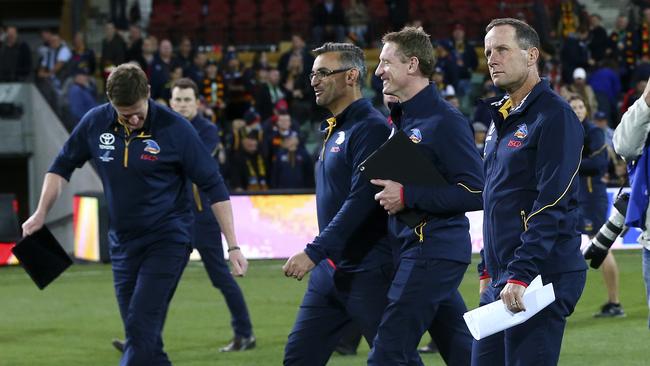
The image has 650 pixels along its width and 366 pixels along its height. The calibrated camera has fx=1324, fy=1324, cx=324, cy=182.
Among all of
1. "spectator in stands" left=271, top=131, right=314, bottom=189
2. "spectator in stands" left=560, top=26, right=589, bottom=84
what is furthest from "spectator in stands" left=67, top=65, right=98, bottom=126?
"spectator in stands" left=560, top=26, right=589, bottom=84

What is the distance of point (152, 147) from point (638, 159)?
8.83 ft

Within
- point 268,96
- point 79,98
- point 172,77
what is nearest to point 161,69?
point 172,77

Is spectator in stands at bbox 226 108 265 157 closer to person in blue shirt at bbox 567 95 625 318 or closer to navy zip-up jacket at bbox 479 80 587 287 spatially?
person in blue shirt at bbox 567 95 625 318

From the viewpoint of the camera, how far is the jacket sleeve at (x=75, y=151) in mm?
7734

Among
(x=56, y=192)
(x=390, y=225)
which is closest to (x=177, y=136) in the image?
(x=56, y=192)

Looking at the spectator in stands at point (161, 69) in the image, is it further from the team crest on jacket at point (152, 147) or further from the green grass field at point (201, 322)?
the team crest on jacket at point (152, 147)

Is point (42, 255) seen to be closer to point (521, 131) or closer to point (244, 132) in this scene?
point (521, 131)

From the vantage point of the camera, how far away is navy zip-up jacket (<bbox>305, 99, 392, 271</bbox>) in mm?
6438

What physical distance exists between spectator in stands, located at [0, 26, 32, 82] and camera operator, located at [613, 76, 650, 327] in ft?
57.8

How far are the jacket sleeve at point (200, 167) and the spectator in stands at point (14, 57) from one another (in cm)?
1620

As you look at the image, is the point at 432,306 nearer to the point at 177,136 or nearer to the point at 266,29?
the point at 177,136

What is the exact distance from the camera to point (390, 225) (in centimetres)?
647

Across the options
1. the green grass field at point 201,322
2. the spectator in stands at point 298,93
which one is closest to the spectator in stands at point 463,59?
the spectator in stands at point 298,93

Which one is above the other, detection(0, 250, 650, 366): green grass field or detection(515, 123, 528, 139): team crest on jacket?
detection(515, 123, 528, 139): team crest on jacket
